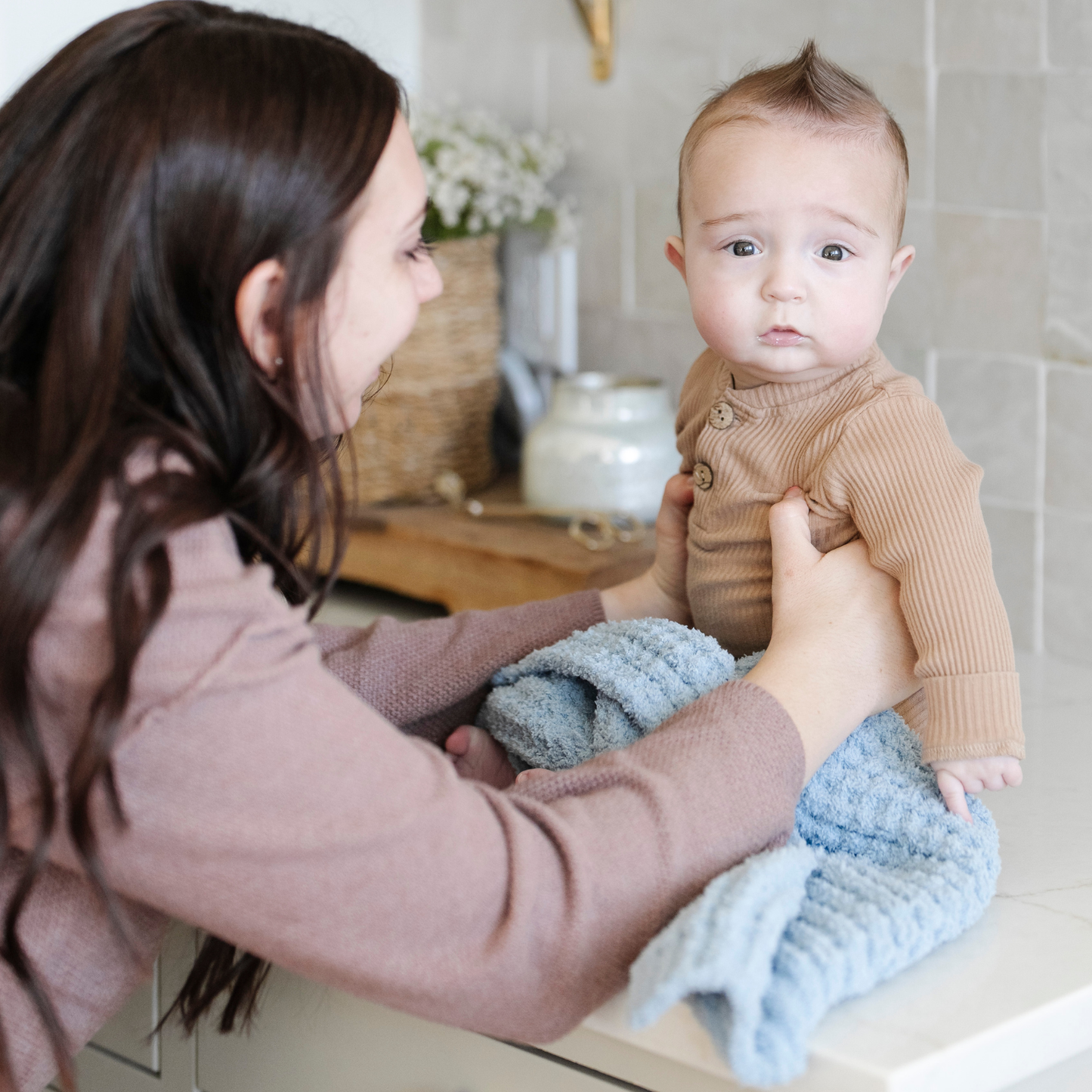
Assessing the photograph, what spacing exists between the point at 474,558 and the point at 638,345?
43 centimetres

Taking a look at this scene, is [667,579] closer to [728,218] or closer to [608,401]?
[728,218]

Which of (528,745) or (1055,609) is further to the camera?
(1055,609)

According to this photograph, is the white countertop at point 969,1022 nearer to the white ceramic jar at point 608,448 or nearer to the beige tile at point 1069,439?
the beige tile at point 1069,439

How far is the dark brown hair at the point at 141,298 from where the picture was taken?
Result: 0.62 m

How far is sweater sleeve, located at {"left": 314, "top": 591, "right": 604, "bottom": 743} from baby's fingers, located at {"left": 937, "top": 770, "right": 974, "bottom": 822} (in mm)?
304

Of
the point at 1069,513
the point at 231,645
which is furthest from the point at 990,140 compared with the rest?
the point at 231,645

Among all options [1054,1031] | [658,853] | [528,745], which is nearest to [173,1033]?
[528,745]

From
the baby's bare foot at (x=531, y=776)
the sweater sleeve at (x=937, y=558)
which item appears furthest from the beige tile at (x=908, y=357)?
the baby's bare foot at (x=531, y=776)

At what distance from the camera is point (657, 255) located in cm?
171

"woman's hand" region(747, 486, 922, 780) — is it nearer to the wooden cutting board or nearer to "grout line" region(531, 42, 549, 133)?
the wooden cutting board

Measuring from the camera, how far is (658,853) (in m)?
0.67

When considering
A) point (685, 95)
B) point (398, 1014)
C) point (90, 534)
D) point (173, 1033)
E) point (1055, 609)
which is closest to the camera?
point (90, 534)

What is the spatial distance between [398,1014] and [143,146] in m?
0.52

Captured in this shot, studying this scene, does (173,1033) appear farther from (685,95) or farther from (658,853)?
(685,95)
